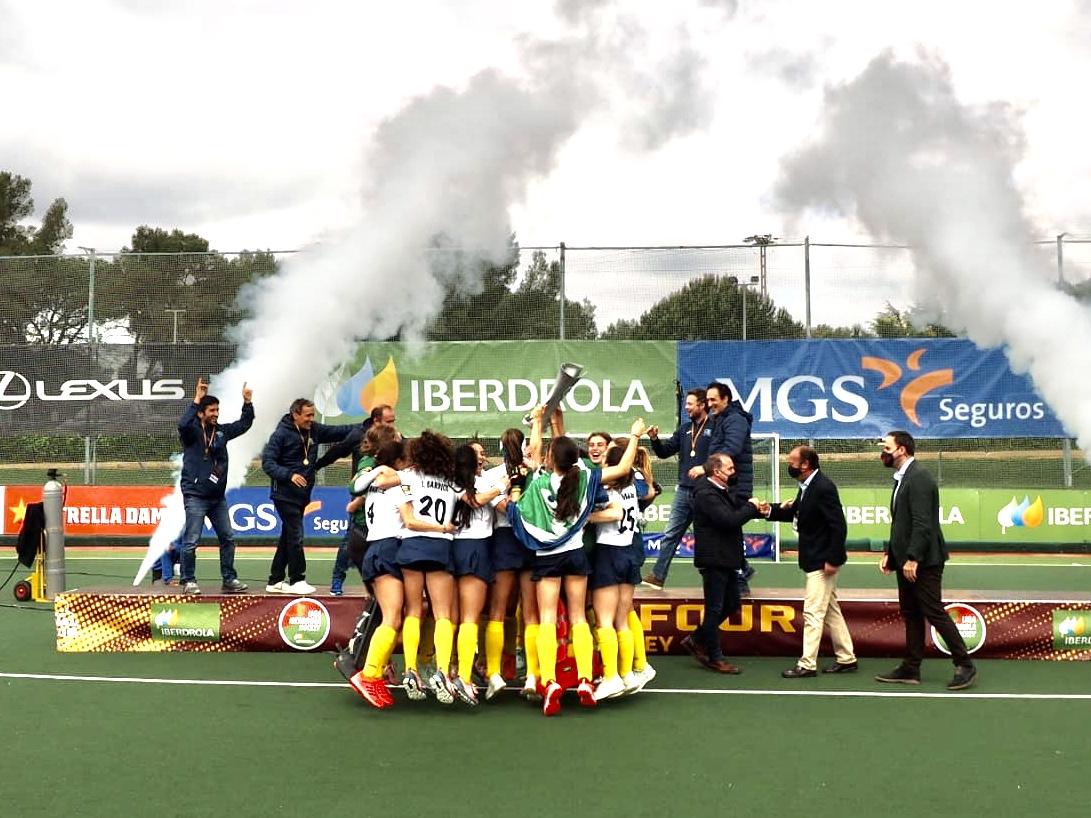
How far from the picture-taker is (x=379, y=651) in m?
8.23

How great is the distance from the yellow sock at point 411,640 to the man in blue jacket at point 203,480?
121 inches

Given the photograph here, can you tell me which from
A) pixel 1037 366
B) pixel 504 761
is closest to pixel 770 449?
pixel 1037 366

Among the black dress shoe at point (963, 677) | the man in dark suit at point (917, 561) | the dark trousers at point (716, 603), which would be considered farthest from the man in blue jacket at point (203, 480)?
the black dress shoe at point (963, 677)

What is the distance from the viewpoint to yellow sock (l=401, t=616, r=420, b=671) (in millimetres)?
8312

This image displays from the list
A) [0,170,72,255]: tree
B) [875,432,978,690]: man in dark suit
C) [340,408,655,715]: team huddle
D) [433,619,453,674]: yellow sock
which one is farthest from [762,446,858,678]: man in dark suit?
[0,170,72,255]: tree

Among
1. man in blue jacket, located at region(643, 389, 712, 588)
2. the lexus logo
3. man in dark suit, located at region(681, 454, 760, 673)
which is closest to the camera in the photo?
man in dark suit, located at region(681, 454, 760, 673)

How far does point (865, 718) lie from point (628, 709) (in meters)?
1.55

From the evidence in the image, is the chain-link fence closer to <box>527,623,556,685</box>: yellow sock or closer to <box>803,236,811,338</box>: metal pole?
<box>803,236,811,338</box>: metal pole

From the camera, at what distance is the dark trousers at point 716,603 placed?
30.7 feet

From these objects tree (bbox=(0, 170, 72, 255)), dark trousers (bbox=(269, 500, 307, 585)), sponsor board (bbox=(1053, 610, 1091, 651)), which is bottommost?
sponsor board (bbox=(1053, 610, 1091, 651))

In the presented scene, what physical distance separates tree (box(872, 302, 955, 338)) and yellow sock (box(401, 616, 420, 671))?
12.5 meters

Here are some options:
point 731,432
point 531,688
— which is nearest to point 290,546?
point 531,688

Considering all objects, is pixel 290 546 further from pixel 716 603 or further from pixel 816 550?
pixel 816 550

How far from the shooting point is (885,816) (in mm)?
5840
